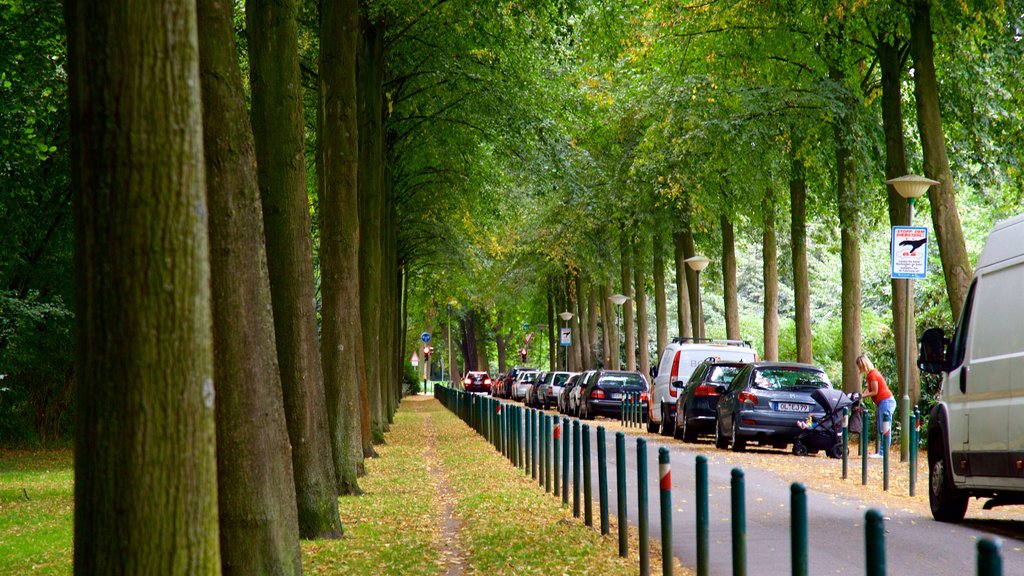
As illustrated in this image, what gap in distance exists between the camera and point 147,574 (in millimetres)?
4242

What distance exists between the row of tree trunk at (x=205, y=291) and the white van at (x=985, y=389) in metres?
5.67

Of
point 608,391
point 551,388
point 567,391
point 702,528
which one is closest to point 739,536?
point 702,528

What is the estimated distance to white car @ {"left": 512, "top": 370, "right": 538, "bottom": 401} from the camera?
61.1m

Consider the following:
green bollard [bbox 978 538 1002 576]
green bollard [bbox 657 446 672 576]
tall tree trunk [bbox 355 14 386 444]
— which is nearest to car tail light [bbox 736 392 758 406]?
tall tree trunk [bbox 355 14 386 444]

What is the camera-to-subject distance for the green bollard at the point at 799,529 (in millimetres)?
5488

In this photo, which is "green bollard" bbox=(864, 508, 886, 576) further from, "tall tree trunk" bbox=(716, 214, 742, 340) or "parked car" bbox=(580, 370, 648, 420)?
"parked car" bbox=(580, 370, 648, 420)

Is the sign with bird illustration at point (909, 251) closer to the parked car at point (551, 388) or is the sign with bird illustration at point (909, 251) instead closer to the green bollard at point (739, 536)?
the green bollard at point (739, 536)

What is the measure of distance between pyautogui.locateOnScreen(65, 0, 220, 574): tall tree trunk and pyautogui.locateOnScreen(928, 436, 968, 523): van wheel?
359 inches

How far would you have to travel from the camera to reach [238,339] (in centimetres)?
771

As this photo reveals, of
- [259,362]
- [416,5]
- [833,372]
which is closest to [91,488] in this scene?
[259,362]

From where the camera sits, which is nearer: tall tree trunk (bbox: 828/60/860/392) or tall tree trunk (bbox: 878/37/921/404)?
A: tall tree trunk (bbox: 878/37/921/404)

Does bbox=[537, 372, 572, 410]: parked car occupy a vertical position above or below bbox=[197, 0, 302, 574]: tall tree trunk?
below

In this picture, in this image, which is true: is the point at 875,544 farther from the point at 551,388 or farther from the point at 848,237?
the point at 551,388

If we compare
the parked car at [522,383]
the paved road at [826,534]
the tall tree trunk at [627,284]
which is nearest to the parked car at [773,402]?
the paved road at [826,534]
